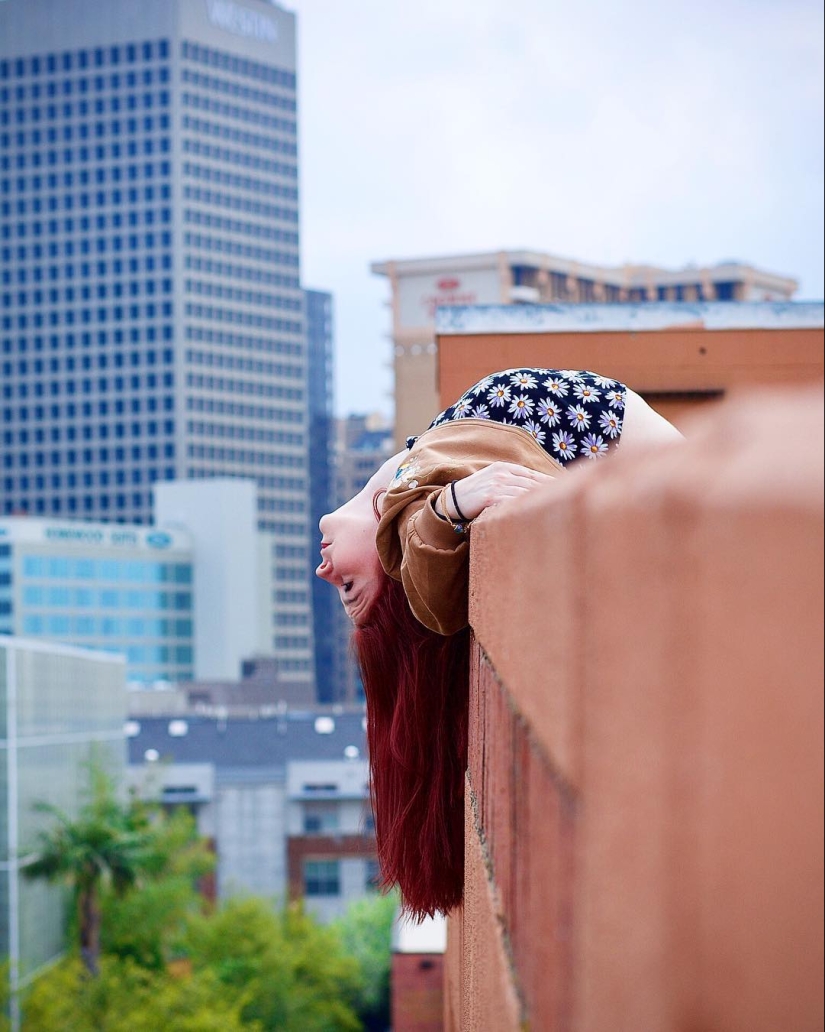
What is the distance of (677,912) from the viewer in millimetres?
661

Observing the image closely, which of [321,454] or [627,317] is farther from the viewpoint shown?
[321,454]

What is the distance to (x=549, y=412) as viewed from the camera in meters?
2.44

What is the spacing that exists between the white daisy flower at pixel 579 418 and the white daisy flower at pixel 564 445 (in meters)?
0.02

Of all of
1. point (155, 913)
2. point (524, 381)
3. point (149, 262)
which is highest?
point (149, 262)

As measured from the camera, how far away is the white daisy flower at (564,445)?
95.3 inches

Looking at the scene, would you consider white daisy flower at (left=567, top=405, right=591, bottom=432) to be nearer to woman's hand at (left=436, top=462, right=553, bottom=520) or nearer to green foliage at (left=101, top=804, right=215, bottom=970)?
woman's hand at (left=436, top=462, right=553, bottom=520)

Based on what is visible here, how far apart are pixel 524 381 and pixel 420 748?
57cm

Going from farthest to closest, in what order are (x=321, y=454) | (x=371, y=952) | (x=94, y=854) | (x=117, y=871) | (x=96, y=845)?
(x=321, y=454) → (x=371, y=952) → (x=117, y=871) → (x=96, y=845) → (x=94, y=854)

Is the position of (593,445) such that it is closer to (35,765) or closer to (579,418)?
(579,418)

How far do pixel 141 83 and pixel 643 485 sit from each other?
14324 centimetres

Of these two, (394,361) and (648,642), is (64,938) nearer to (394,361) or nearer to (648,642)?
(394,361)

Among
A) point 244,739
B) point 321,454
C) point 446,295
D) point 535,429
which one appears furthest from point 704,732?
point 321,454

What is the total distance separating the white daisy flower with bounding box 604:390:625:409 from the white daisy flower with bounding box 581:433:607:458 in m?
0.07

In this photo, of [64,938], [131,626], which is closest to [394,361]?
[64,938]
